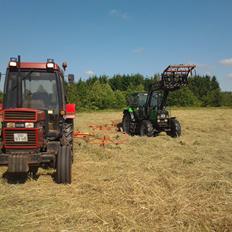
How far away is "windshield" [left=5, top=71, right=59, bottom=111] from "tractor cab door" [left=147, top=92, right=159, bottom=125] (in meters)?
7.06

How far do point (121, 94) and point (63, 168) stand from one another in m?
41.6

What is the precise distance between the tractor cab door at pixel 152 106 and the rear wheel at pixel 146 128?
0.37m

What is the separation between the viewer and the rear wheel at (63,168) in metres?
6.27

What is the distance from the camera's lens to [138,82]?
2665 inches

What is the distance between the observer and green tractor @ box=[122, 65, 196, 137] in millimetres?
12766

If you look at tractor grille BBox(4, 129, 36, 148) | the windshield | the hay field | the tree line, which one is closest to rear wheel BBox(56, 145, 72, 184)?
the hay field

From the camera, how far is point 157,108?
45.1 ft

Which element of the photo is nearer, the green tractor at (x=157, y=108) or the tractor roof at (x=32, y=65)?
the tractor roof at (x=32, y=65)

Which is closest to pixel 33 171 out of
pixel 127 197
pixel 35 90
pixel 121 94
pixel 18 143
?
pixel 18 143

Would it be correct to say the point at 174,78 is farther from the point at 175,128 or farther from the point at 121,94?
the point at 121,94

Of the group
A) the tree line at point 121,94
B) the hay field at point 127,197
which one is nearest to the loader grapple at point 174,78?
the hay field at point 127,197

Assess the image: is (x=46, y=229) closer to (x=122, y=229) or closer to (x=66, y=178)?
(x=122, y=229)

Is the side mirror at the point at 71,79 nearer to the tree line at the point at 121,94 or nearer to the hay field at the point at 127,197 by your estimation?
the hay field at the point at 127,197

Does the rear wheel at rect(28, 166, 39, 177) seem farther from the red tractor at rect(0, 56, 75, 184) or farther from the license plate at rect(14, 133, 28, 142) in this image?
the license plate at rect(14, 133, 28, 142)
